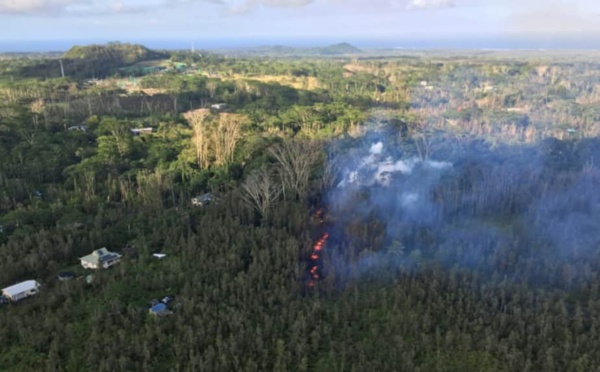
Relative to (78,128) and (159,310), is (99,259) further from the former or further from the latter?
(78,128)

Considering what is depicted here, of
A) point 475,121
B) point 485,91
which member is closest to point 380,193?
point 475,121

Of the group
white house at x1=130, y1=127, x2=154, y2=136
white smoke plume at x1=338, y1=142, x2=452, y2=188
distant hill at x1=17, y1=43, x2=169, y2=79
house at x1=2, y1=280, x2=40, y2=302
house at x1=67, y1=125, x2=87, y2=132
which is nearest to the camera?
house at x1=2, y1=280, x2=40, y2=302

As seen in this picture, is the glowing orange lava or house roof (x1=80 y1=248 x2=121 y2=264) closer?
the glowing orange lava

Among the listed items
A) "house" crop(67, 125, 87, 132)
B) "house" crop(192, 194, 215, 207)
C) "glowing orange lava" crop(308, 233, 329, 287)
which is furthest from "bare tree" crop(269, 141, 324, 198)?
"house" crop(67, 125, 87, 132)

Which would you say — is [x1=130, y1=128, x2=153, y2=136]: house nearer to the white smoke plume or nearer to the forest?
the forest

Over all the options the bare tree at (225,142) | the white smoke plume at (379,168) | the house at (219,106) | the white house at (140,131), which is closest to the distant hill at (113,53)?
the house at (219,106)

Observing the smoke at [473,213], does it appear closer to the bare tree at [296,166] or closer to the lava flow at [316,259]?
the lava flow at [316,259]
